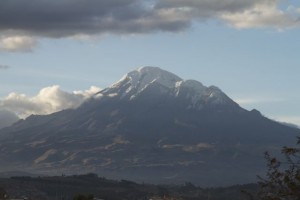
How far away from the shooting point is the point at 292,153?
21203 mm

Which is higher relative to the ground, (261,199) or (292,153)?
(292,153)

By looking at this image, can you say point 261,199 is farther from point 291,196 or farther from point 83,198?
point 83,198

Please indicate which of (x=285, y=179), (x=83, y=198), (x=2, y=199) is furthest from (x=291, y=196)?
(x=2, y=199)

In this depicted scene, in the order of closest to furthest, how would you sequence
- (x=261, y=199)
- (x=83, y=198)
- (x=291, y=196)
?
(x=291, y=196) → (x=261, y=199) → (x=83, y=198)

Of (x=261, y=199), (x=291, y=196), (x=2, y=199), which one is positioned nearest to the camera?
(x=291, y=196)

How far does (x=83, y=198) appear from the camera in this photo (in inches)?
4141

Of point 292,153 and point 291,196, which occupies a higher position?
point 292,153

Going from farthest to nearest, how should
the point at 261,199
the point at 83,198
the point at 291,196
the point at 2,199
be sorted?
the point at 2,199 < the point at 83,198 < the point at 261,199 < the point at 291,196

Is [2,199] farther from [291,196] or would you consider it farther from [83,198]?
[291,196]

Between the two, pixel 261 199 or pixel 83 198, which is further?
pixel 83 198

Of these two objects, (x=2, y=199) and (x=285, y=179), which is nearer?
(x=285, y=179)

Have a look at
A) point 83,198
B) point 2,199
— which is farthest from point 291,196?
point 2,199

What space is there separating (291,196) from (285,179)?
0.58 meters

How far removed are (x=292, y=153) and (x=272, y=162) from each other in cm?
65
